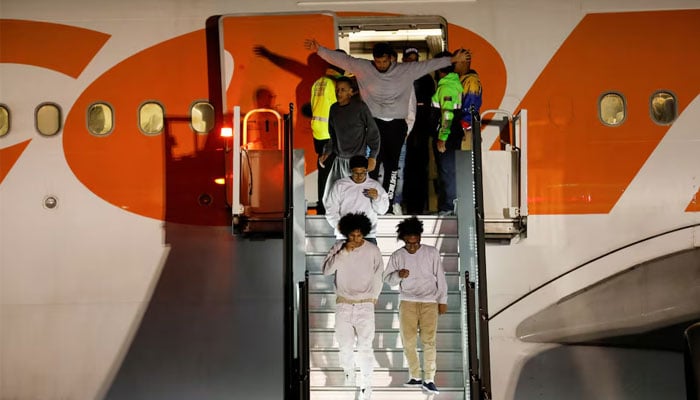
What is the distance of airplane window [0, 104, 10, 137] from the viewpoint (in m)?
9.06

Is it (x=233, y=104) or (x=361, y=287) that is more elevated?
(x=233, y=104)

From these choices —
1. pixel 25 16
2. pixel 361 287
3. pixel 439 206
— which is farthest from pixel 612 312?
pixel 25 16

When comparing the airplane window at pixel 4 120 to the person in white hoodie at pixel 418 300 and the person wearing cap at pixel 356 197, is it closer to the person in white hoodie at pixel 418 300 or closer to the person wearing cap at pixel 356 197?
the person wearing cap at pixel 356 197

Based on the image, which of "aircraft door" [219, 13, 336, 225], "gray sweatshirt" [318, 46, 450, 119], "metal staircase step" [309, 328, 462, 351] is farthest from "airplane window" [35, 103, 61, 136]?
"metal staircase step" [309, 328, 462, 351]

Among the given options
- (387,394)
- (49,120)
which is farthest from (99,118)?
(387,394)

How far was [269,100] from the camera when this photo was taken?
8961 millimetres

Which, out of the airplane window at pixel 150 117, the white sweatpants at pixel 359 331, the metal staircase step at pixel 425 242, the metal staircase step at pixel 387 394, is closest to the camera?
the white sweatpants at pixel 359 331

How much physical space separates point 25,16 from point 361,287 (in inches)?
192

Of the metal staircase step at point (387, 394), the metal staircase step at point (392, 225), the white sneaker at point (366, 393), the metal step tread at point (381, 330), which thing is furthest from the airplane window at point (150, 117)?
the white sneaker at point (366, 393)

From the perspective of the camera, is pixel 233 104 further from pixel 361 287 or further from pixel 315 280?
pixel 361 287

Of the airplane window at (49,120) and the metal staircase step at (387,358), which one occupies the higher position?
the airplane window at (49,120)

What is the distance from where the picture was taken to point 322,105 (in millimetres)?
8328

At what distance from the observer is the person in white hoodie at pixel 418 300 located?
7.10 meters

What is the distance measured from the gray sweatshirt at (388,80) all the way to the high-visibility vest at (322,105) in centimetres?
25
